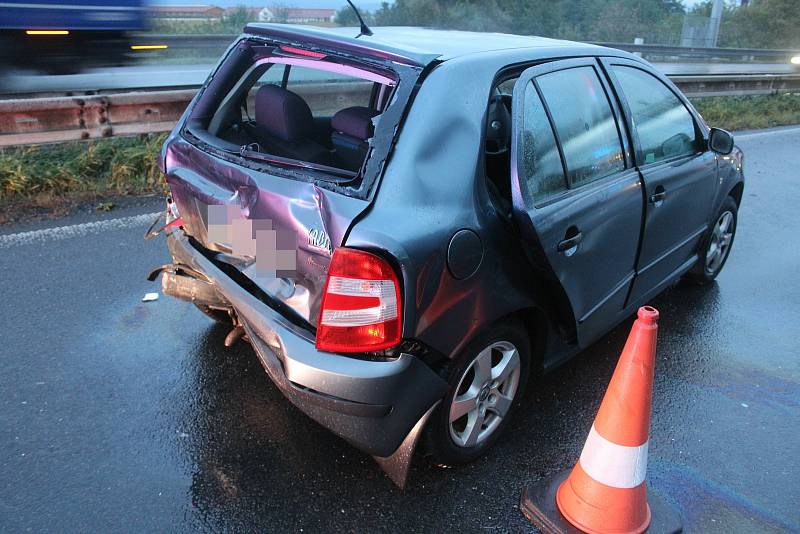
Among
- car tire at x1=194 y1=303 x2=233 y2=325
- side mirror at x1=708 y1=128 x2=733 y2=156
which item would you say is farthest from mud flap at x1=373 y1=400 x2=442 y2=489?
side mirror at x1=708 y1=128 x2=733 y2=156

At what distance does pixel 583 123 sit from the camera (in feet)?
10.5

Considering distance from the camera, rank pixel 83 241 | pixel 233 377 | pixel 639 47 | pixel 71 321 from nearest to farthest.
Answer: pixel 233 377, pixel 71 321, pixel 83 241, pixel 639 47

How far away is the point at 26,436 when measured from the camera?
304 centimetres

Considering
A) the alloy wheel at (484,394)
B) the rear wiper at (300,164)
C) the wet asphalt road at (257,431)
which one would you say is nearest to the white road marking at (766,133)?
the wet asphalt road at (257,431)

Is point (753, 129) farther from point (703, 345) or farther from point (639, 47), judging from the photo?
point (639, 47)

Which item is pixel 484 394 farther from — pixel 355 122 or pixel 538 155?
pixel 355 122

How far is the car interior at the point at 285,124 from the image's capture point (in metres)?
3.18

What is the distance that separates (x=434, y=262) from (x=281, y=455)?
1156 millimetres

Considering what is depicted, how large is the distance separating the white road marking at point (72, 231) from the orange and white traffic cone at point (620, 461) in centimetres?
391

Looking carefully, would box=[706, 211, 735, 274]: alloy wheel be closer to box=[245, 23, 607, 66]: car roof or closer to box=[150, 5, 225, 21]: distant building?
box=[245, 23, 607, 66]: car roof

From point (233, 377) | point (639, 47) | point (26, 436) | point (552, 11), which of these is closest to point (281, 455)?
point (233, 377)

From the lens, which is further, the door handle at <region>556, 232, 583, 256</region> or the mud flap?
the door handle at <region>556, 232, 583, 256</region>

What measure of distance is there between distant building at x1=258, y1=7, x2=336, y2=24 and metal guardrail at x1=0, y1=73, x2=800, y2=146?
745 millimetres

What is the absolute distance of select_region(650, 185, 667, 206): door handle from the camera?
11.6 feet
